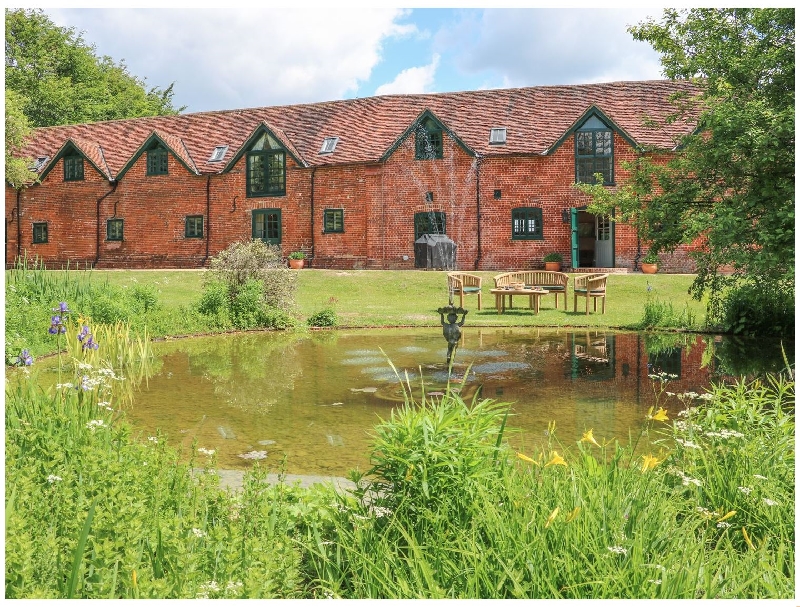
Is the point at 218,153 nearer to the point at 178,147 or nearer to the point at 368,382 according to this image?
the point at 178,147

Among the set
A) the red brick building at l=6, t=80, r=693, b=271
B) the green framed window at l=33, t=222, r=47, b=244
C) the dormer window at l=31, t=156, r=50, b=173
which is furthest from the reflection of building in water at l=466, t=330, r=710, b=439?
the dormer window at l=31, t=156, r=50, b=173

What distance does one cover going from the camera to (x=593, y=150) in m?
29.6

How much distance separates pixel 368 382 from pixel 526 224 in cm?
2114

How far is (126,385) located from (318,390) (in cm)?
232

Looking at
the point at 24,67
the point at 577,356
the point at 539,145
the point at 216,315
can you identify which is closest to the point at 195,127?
the point at 24,67

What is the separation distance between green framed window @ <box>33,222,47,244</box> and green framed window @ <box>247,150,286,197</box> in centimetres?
1050

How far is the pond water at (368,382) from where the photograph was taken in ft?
22.9

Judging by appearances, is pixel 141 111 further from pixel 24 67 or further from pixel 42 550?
pixel 42 550

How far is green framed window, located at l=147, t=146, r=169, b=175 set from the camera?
34125 mm

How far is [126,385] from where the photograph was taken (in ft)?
30.8

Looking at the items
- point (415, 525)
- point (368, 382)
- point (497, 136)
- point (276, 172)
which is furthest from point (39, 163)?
point (415, 525)

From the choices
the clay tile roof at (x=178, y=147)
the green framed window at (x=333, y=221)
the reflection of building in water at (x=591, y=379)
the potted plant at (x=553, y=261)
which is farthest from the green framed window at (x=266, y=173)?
the reflection of building in water at (x=591, y=379)

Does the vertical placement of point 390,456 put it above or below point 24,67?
below

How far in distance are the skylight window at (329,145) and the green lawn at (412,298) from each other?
27.8 feet
